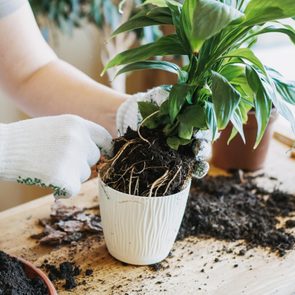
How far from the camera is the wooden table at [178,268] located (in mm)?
800

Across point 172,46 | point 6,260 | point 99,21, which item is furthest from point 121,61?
point 99,21

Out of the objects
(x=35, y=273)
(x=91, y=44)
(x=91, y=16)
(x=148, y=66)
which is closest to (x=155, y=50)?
(x=148, y=66)

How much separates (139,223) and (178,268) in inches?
4.5

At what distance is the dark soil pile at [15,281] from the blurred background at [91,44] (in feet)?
2.88

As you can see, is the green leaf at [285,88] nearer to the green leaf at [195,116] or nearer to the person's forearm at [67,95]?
the green leaf at [195,116]

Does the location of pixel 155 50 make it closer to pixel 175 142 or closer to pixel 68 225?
pixel 175 142

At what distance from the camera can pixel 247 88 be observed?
0.79 metres

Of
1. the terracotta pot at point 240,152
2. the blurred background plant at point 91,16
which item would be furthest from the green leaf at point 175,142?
the blurred background plant at point 91,16

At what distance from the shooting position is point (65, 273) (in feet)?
2.66

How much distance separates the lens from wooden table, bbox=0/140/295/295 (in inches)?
A: 31.5

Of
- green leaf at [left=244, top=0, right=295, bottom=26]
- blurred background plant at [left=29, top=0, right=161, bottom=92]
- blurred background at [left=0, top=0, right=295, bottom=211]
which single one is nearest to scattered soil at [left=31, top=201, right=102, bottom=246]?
green leaf at [left=244, top=0, right=295, bottom=26]

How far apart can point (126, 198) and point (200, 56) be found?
0.81ft

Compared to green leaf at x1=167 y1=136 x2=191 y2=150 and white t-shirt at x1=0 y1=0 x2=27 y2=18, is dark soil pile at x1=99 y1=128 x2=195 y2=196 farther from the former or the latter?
white t-shirt at x1=0 y1=0 x2=27 y2=18

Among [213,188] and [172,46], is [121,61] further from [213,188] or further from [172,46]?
[213,188]
